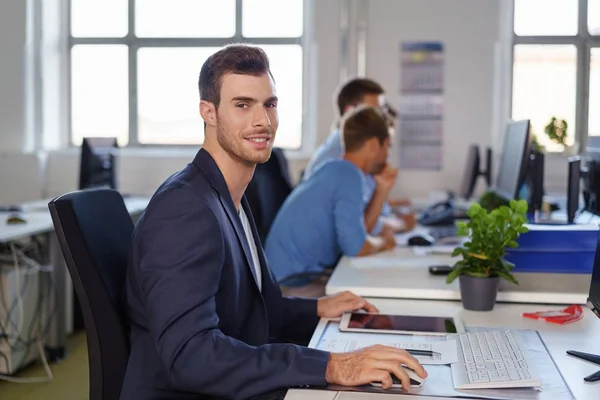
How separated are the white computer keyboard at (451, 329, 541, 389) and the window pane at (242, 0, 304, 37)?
4831mm

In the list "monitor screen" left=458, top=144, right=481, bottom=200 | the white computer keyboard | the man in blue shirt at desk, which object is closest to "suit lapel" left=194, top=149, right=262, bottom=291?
the white computer keyboard

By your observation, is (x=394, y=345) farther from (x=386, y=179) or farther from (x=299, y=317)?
(x=386, y=179)

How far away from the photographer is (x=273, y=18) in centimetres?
621

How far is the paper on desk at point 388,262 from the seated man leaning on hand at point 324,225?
11 cm

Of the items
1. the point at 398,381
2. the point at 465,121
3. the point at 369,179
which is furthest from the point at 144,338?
the point at 465,121

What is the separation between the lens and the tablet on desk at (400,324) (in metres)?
1.73

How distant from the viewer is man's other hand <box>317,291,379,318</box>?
189 cm

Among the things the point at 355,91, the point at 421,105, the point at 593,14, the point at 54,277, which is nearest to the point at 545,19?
the point at 593,14

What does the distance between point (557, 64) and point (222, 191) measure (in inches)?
192

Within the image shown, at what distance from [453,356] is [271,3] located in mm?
5089

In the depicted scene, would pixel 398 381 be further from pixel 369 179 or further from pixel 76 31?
pixel 76 31

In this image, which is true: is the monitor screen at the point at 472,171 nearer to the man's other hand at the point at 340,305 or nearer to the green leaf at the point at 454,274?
the green leaf at the point at 454,274

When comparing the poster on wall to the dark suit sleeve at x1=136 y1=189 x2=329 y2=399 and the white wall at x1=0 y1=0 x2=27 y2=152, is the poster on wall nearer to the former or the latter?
the white wall at x1=0 y1=0 x2=27 y2=152

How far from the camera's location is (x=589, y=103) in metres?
5.84
